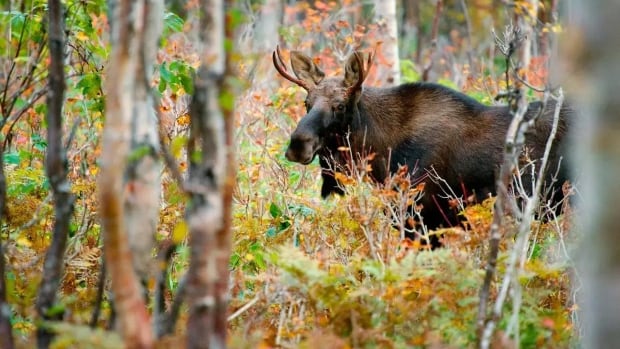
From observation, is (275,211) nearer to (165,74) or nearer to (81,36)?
(165,74)

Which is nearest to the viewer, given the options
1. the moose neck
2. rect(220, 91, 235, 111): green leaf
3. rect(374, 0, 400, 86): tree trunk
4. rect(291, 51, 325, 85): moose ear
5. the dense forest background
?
rect(220, 91, 235, 111): green leaf

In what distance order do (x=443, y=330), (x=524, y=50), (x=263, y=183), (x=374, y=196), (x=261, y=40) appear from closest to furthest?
(x=443, y=330)
(x=374, y=196)
(x=263, y=183)
(x=524, y=50)
(x=261, y=40)

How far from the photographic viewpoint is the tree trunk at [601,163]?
277 cm

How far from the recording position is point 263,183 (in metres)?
8.65

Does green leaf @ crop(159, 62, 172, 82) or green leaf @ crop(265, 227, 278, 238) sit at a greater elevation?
green leaf @ crop(159, 62, 172, 82)

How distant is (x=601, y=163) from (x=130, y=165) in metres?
1.95

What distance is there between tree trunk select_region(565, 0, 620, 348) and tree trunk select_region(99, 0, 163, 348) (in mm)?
1639

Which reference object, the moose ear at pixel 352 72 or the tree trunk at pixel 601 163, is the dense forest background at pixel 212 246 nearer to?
the tree trunk at pixel 601 163

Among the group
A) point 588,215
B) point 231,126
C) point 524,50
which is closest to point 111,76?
point 231,126

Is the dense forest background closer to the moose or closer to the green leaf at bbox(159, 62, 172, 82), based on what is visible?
the green leaf at bbox(159, 62, 172, 82)

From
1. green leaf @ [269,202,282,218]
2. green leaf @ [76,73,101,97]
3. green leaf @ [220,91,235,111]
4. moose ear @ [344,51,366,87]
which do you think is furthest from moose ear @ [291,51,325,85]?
green leaf @ [220,91,235,111]

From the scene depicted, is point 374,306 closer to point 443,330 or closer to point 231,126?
point 443,330

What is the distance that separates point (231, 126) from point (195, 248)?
18.6 inches

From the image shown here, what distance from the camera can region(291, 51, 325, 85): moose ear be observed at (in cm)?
822
